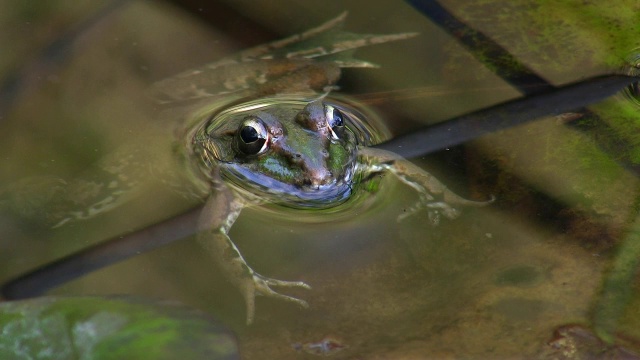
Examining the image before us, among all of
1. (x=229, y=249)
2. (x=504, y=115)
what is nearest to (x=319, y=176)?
(x=229, y=249)

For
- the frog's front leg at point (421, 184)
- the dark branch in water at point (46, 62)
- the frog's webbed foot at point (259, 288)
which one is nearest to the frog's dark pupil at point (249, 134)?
the frog's front leg at point (421, 184)

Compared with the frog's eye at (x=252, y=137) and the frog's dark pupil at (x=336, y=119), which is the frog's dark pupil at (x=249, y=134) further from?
the frog's dark pupil at (x=336, y=119)

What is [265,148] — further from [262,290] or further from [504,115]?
[504,115]

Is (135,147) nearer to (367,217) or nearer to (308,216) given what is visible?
(308,216)

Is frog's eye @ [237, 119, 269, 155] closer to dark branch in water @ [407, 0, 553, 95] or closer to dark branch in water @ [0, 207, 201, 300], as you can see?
dark branch in water @ [0, 207, 201, 300]

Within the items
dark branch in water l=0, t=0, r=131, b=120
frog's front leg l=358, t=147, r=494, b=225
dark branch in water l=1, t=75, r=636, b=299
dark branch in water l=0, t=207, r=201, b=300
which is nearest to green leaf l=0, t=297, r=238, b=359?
A: dark branch in water l=0, t=207, r=201, b=300

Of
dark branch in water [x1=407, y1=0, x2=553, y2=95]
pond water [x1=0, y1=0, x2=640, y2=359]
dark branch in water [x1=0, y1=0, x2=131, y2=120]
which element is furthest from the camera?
dark branch in water [x1=0, y1=0, x2=131, y2=120]
